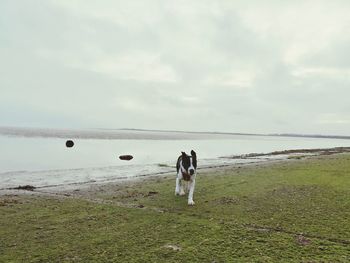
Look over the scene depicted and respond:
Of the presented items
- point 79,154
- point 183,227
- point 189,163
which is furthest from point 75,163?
point 183,227

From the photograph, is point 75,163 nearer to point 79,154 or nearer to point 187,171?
point 79,154

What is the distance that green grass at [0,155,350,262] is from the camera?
23.0ft

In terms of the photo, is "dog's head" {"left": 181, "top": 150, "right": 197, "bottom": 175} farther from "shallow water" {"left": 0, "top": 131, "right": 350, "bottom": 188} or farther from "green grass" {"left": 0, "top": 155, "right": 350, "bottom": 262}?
"shallow water" {"left": 0, "top": 131, "right": 350, "bottom": 188}

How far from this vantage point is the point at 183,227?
8.93m

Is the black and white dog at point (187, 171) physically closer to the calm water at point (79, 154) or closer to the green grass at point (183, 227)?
the green grass at point (183, 227)

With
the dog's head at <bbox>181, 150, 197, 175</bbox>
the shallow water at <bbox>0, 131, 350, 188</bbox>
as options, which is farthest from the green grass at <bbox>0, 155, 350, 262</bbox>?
the shallow water at <bbox>0, 131, 350, 188</bbox>

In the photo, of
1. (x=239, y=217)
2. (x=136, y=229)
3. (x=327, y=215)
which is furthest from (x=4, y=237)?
(x=327, y=215)

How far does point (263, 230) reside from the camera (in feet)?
28.1

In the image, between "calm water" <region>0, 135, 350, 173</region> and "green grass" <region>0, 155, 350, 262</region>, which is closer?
"green grass" <region>0, 155, 350, 262</region>

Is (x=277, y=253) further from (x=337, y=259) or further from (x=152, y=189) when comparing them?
(x=152, y=189)

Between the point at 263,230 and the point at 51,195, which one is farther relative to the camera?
the point at 51,195

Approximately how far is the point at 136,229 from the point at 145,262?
7.33 feet

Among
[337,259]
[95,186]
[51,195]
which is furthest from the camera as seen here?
[95,186]

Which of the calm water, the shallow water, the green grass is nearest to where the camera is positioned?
the green grass
